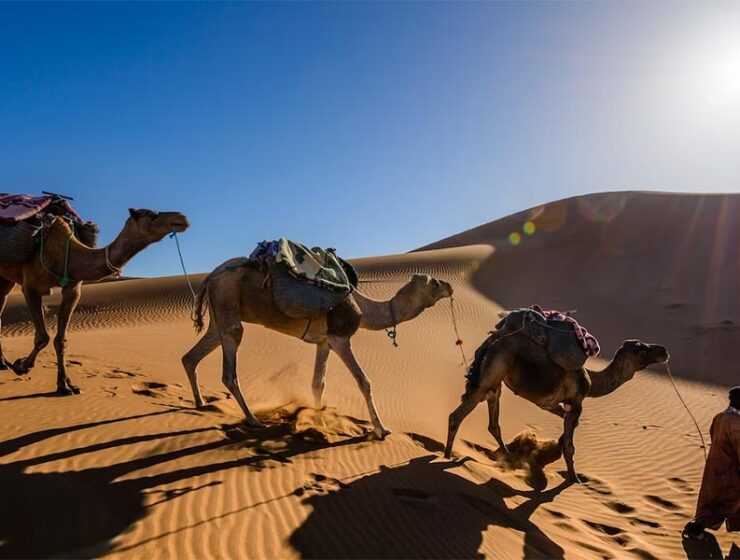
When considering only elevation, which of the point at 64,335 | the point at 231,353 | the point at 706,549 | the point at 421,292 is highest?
the point at 421,292

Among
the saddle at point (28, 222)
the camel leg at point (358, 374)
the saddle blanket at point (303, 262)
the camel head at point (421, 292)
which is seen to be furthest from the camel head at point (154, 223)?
the camel head at point (421, 292)

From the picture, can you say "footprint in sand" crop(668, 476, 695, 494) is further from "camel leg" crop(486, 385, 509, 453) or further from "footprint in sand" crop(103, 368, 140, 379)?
Result: "footprint in sand" crop(103, 368, 140, 379)

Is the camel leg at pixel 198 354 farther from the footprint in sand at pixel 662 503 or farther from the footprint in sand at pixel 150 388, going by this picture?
the footprint in sand at pixel 662 503

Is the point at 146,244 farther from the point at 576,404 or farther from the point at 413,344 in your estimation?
the point at 413,344

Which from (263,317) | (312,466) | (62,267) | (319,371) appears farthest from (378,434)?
(62,267)

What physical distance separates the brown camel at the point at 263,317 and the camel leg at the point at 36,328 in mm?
1971

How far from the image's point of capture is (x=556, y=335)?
6.91 meters

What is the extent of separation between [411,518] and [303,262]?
3655mm

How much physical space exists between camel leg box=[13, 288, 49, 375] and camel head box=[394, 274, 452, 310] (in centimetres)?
518

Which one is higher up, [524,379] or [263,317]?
[263,317]

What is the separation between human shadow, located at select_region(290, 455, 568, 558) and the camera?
164 inches

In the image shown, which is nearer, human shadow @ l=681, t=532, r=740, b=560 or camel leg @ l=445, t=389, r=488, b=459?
human shadow @ l=681, t=532, r=740, b=560

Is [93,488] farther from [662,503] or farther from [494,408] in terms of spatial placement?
[662,503]

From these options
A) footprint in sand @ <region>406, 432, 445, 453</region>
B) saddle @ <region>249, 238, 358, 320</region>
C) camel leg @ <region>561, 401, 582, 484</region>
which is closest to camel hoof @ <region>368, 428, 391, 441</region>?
footprint in sand @ <region>406, 432, 445, 453</region>
